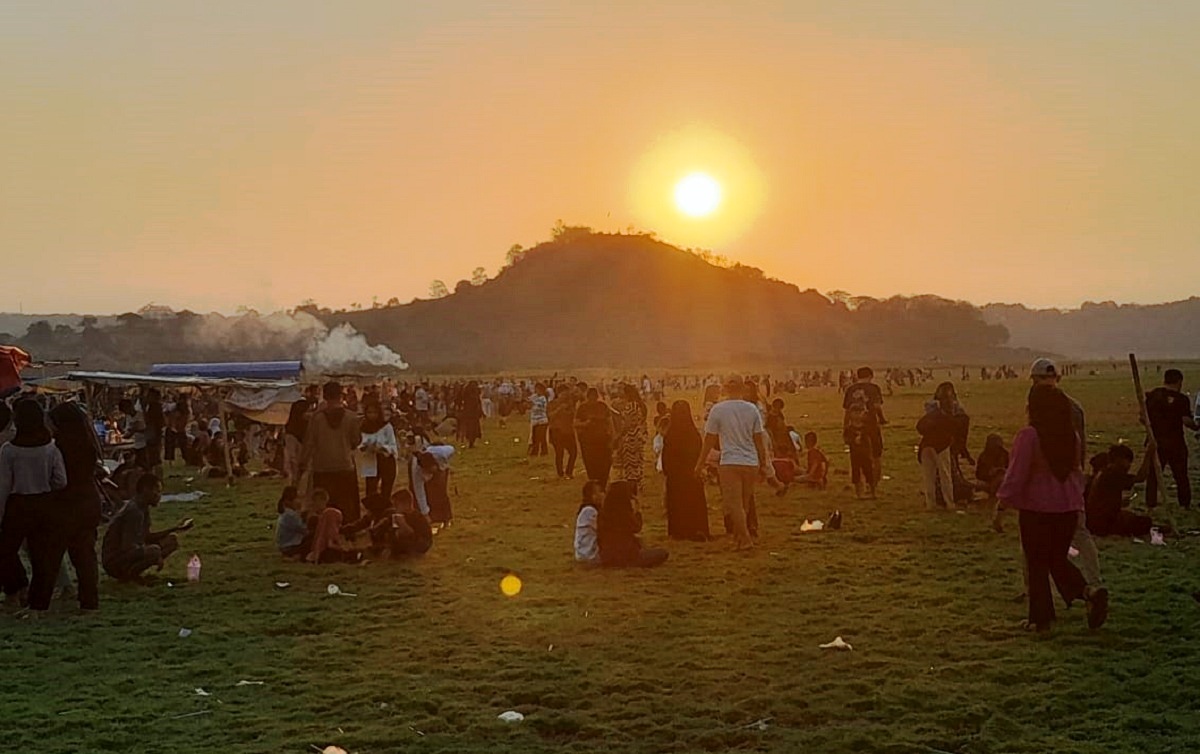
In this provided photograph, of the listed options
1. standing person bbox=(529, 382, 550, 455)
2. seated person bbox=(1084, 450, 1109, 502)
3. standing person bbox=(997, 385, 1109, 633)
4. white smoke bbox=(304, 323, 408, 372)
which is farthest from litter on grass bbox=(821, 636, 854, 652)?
white smoke bbox=(304, 323, 408, 372)

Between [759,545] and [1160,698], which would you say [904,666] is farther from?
[759,545]

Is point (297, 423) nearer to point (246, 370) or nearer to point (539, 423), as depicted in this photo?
point (539, 423)

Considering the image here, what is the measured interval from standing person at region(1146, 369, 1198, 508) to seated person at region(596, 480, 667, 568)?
6.80 metres

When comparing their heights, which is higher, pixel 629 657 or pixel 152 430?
pixel 152 430

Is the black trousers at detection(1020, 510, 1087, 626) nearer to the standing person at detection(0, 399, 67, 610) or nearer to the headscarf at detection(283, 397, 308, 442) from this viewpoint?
the standing person at detection(0, 399, 67, 610)

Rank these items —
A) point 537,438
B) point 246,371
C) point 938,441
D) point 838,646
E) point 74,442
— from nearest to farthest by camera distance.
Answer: point 838,646, point 74,442, point 938,441, point 537,438, point 246,371

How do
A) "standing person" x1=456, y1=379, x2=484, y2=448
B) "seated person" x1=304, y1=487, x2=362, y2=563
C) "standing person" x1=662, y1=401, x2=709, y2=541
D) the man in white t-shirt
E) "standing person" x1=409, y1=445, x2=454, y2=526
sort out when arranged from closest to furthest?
the man in white t-shirt
"seated person" x1=304, y1=487, x2=362, y2=563
"standing person" x1=662, y1=401, x2=709, y2=541
"standing person" x1=409, y1=445, x2=454, y2=526
"standing person" x1=456, y1=379, x2=484, y2=448

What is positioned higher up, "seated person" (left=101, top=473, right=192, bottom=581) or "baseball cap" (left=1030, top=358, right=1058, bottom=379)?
"baseball cap" (left=1030, top=358, right=1058, bottom=379)

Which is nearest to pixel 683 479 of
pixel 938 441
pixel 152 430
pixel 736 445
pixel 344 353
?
pixel 736 445

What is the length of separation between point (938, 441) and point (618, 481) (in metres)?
5.22

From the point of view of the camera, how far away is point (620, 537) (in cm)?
1241

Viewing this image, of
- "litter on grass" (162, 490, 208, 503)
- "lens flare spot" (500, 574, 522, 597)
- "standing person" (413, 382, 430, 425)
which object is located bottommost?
"lens flare spot" (500, 574, 522, 597)

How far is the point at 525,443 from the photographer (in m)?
34.0

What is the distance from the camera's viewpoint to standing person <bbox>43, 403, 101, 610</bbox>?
1053cm
